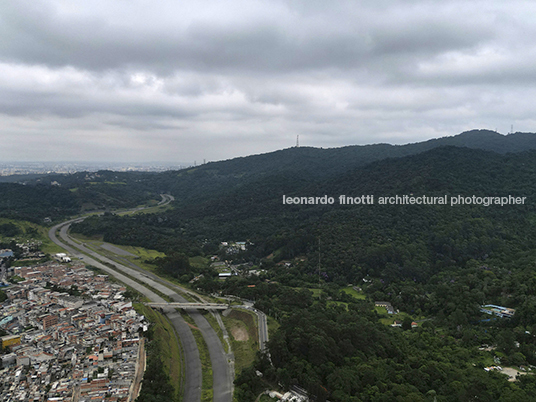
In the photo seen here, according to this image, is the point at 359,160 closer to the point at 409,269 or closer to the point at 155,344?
the point at 409,269

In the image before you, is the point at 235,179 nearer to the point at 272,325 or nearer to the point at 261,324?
the point at 261,324

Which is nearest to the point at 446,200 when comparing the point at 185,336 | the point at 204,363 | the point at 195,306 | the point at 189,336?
the point at 195,306

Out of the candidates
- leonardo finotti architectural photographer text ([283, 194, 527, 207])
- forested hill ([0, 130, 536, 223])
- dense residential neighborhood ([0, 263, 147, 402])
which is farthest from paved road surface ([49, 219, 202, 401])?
leonardo finotti architectural photographer text ([283, 194, 527, 207])

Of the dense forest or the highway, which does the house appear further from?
the highway

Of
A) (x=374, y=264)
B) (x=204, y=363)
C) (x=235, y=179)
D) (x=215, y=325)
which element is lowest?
(x=204, y=363)

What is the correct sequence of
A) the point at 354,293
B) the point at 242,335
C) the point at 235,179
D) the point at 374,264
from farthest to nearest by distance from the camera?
1. the point at 235,179
2. the point at 374,264
3. the point at 354,293
4. the point at 242,335

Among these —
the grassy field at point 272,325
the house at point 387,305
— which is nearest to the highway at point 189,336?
the grassy field at point 272,325
